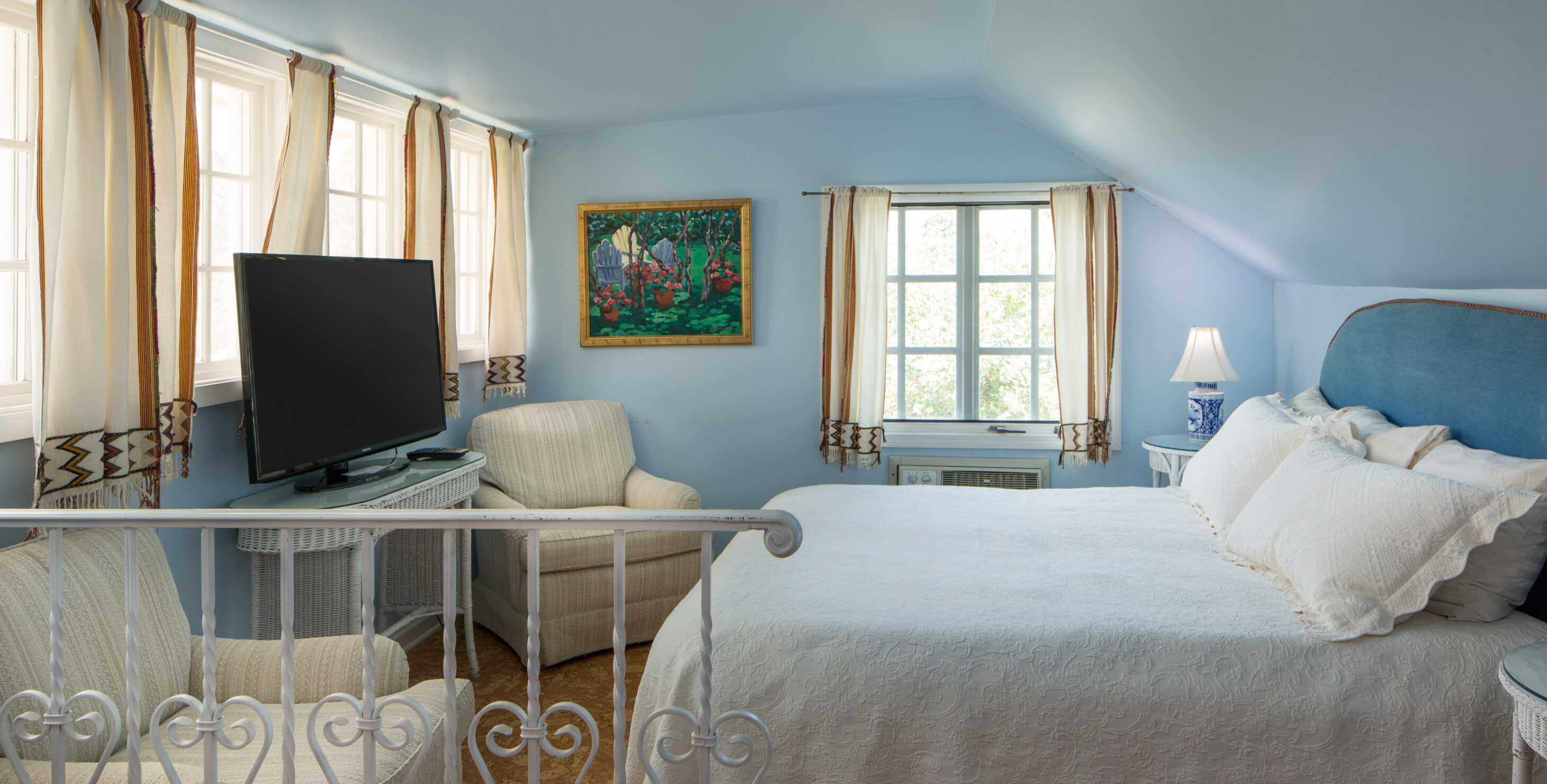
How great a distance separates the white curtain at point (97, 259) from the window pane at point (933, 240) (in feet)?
9.97

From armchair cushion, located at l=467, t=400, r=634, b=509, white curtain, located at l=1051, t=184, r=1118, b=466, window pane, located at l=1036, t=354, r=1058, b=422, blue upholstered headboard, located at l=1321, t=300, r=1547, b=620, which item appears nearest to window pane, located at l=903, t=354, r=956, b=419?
window pane, located at l=1036, t=354, r=1058, b=422

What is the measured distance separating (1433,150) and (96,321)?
304cm

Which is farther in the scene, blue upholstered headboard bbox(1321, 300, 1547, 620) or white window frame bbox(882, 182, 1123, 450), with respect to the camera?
white window frame bbox(882, 182, 1123, 450)

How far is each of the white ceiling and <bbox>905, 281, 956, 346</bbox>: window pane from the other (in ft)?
2.92

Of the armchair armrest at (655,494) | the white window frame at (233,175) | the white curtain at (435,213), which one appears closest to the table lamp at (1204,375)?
the armchair armrest at (655,494)

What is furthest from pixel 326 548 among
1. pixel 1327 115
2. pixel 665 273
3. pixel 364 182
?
pixel 1327 115

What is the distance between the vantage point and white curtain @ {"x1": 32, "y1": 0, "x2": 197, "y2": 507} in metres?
1.98

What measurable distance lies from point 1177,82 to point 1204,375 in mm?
1555

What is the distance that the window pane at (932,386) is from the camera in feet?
14.2

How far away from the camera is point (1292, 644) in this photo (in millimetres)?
1747

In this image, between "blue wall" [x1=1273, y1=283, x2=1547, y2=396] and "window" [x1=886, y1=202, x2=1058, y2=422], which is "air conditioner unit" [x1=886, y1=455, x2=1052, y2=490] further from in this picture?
"blue wall" [x1=1273, y1=283, x2=1547, y2=396]


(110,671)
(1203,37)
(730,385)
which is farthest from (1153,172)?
(110,671)

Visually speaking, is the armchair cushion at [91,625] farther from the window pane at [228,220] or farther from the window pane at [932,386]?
the window pane at [932,386]

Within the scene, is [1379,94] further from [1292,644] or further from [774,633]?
[774,633]
